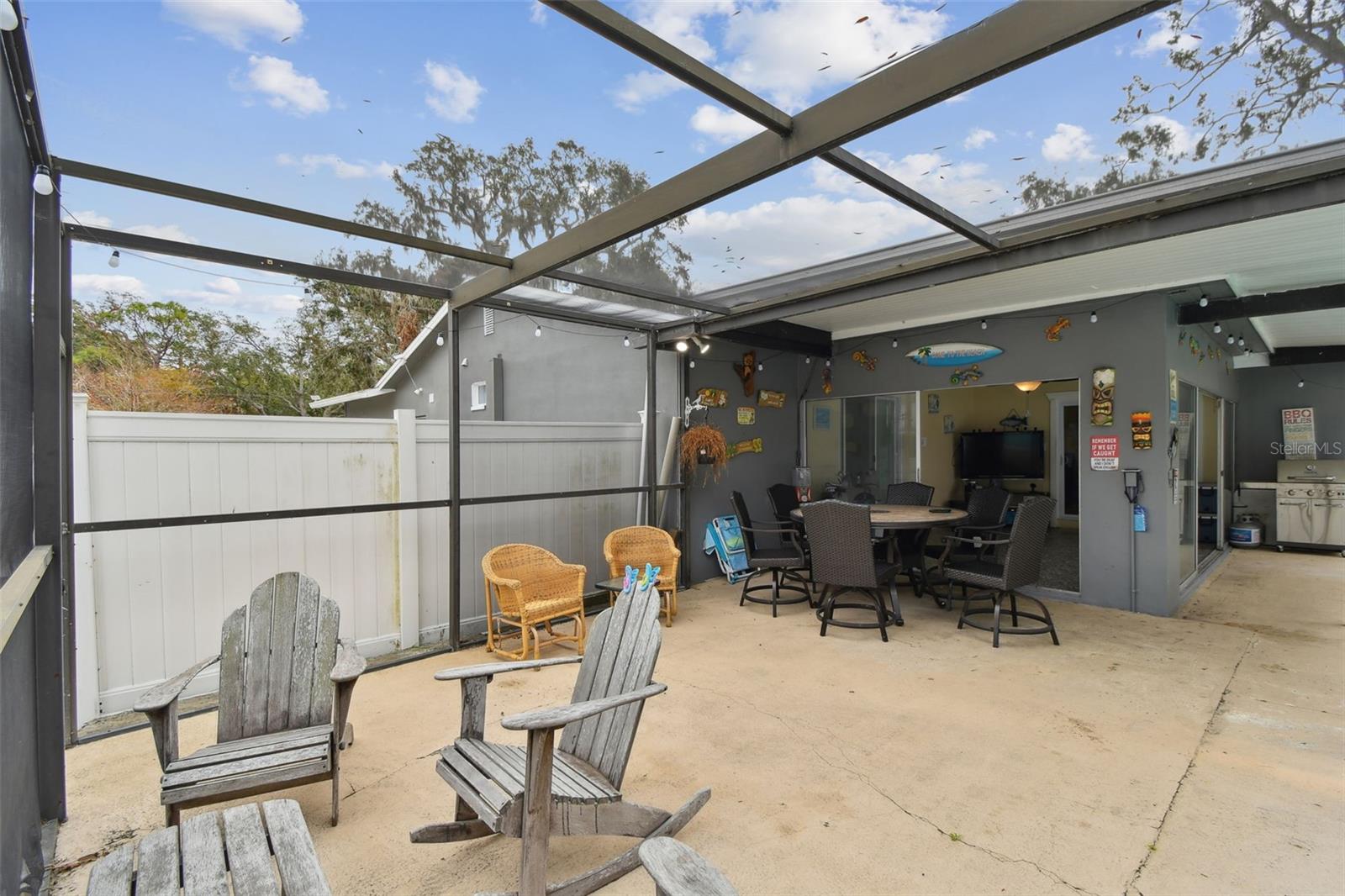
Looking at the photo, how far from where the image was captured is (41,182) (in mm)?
2182

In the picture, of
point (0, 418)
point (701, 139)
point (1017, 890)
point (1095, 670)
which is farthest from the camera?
point (1095, 670)

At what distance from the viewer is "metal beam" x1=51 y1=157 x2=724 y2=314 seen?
Answer: 245 centimetres

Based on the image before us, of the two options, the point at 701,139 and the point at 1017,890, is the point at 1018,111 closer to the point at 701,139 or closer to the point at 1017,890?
the point at 701,139

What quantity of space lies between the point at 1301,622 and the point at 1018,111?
5109mm

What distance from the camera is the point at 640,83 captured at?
202cm

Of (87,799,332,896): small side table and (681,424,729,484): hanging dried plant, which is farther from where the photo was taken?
(681,424,729,484): hanging dried plant

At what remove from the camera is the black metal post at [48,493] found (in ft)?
7.27

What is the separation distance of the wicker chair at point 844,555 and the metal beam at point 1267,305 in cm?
335

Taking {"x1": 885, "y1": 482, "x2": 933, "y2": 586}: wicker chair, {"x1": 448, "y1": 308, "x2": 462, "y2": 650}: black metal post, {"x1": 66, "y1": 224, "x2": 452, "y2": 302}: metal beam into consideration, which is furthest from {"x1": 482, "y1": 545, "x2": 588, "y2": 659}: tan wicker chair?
{"x1": 885, "y1": 482, "x2": 933, "y2": 586}: wicker chair

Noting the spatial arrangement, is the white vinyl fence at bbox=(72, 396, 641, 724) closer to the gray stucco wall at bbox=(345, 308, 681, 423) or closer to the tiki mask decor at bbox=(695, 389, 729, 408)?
the gray stucco wall at bbox=(345, 308, 681, 423)

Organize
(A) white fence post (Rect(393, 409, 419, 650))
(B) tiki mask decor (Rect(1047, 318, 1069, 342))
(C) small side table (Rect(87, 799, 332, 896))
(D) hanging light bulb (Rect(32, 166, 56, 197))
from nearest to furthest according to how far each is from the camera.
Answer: (C) small side table (Rect(87, 799, 332, 896)) < (D) hanging light bulb (Rect(32, 166, 56, 197)) < (A) white fence post (Rect(393, 409, 419, 650)) < (B) tiki mask decor (Rect(1047, 318, 1069, 342))

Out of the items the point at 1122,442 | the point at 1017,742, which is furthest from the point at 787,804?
the point at 1122,442

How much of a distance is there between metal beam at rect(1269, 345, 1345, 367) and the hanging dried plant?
7.42 metres

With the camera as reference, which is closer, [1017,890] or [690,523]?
[1017,890]
